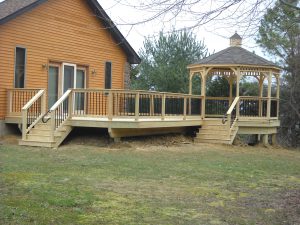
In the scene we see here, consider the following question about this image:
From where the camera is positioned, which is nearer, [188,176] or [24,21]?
[188,176]

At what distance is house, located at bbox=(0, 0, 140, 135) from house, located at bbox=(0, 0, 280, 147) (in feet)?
0.12

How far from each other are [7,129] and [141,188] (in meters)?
9.58

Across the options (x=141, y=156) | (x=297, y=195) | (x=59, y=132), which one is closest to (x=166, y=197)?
(x=297, y=195)

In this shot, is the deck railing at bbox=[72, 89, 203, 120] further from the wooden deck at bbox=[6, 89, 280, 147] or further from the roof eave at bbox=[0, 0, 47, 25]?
the roof eave at bbox=[0, 0, 47, 25]

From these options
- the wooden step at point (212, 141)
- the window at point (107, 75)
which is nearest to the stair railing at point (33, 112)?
the window at point (107, 75)

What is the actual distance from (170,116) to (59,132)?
14.6ft

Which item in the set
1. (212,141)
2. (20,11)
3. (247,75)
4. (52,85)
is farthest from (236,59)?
(20,11)

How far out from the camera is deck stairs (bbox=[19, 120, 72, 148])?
45.9ft

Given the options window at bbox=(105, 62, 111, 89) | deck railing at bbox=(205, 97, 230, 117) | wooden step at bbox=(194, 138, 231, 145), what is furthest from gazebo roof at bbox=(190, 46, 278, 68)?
window at bbox=(105, 62, 111, 89)

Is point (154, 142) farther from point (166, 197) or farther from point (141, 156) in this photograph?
point (166, 197)

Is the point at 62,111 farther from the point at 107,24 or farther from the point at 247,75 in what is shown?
the point at 247,75

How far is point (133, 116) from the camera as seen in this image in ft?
48.6

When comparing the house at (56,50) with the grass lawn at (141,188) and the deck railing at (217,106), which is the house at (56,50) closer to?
the deck railing at (217,106)

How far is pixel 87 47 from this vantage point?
19938mm
